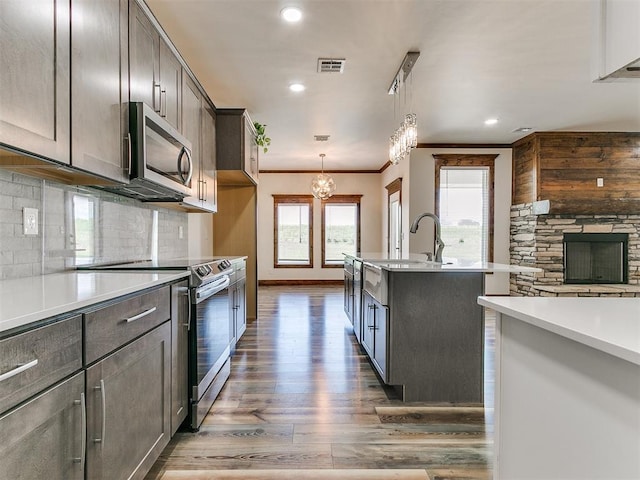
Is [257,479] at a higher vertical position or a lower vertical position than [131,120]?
lower

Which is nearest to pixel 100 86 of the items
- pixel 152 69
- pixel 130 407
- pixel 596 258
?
pixel 152 69

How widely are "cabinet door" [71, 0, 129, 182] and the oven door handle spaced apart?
2.46 feet

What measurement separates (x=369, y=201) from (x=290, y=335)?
5.35 meters

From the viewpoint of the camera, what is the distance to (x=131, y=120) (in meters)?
1.98

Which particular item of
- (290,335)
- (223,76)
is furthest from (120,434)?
(223,76)

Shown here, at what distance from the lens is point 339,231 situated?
8977 mm

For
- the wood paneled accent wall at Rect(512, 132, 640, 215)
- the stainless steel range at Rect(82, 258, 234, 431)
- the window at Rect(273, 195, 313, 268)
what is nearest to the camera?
the stainless steel range at Rect(82, 258, 234, 431)

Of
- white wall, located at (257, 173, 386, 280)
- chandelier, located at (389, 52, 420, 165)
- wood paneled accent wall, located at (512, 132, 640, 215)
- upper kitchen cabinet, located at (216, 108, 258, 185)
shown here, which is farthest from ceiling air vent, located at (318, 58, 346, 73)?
white wall, located at (257, 173, 386, 280)

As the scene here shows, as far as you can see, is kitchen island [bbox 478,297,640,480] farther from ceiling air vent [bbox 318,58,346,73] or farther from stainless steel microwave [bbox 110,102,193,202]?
→ ceiling air vent [bbox 318,58,346,73]

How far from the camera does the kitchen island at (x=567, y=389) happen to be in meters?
0.74

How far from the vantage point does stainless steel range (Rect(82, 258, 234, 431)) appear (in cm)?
210

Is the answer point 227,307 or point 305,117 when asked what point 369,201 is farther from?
point 227,307

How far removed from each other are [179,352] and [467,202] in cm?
577

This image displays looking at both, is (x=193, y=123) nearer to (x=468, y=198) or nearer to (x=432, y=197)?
(x=432, y=197)
